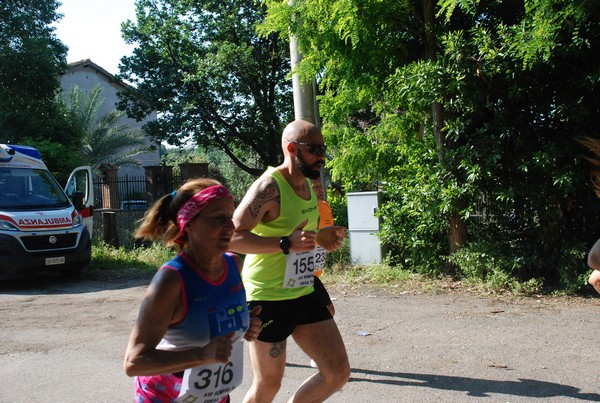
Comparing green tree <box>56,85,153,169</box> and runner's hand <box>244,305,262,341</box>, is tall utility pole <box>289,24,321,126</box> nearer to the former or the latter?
runner's hand <box>244,305,262,341</box>

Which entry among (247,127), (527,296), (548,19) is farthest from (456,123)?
(247,127)

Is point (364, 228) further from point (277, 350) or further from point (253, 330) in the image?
point (253, 330)

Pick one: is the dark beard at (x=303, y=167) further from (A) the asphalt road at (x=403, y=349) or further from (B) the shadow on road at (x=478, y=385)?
(B) the shadow on road at (x=478, y=385)

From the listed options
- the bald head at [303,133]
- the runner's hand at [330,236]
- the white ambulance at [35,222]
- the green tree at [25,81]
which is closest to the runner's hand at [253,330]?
the runner's hand at [330,236]

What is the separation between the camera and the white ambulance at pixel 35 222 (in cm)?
1123

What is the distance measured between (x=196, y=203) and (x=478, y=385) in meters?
3.67

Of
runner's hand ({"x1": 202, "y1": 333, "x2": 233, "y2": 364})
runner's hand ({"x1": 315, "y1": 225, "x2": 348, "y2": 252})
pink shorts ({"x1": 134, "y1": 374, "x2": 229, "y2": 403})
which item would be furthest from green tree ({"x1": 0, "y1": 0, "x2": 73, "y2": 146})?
runner's hand ({"x1": 202, "y1": 333, "x2": 233, "y2": 364})

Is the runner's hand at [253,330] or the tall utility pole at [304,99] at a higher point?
the tall utility pole at [304,99]

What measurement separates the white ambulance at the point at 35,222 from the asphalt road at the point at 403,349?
1439 millimetres

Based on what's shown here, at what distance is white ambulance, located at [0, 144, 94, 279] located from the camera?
11.2m

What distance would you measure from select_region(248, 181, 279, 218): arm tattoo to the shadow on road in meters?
2.58

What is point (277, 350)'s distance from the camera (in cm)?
371

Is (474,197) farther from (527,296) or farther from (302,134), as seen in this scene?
(302,134)

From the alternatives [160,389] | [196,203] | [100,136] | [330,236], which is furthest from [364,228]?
[100,136]
